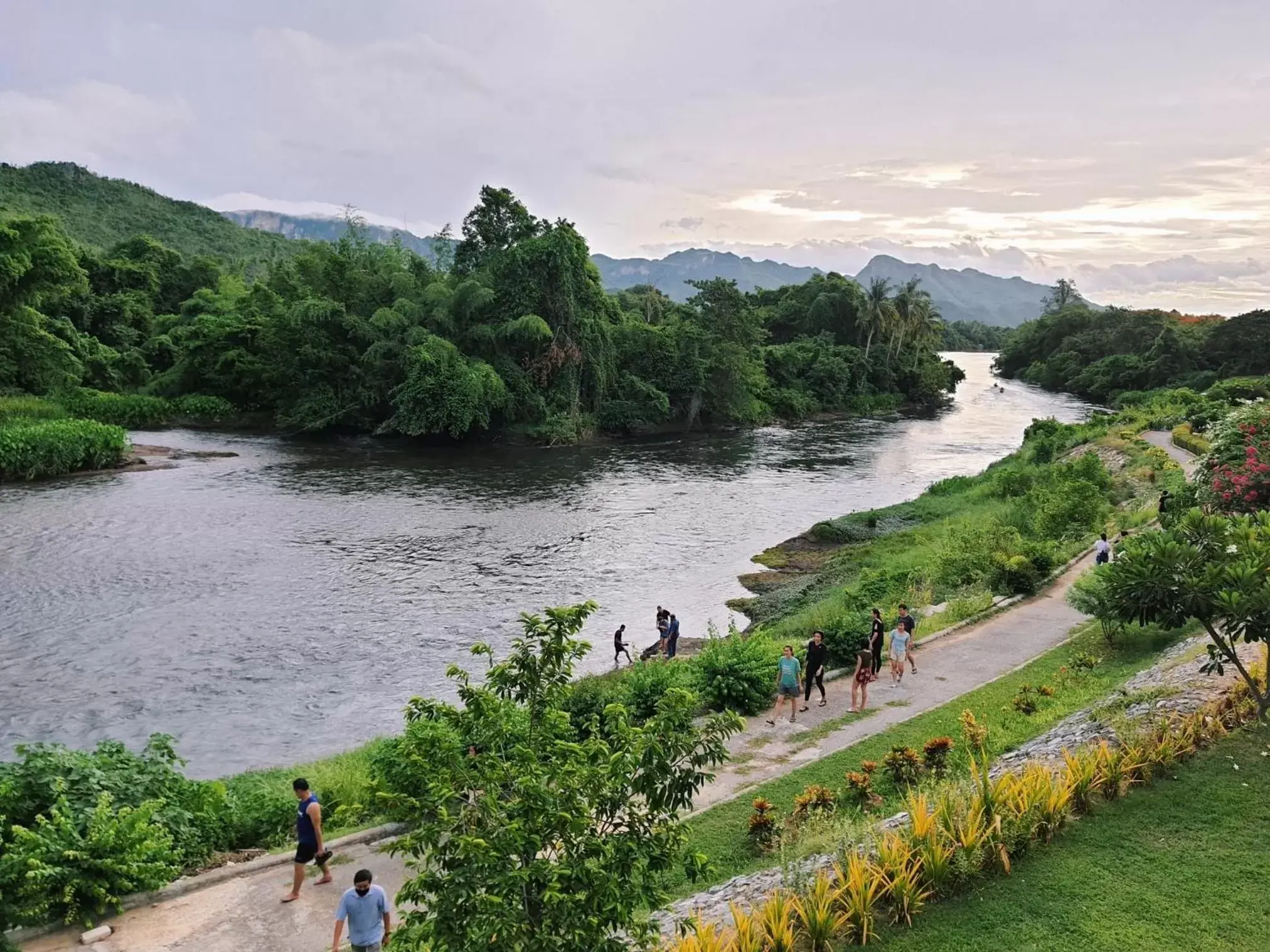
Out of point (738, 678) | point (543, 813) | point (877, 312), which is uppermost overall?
point (877, 312)

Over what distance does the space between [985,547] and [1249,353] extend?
76894 millimetres

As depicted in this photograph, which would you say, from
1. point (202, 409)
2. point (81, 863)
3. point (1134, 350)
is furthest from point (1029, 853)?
point (1134, 350)

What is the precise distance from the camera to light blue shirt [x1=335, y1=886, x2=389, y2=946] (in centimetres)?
820

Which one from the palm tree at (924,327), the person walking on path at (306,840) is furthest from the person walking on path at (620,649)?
the palm tree at (924,327)

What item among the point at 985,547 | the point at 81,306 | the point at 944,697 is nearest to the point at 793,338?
the point at 81,306

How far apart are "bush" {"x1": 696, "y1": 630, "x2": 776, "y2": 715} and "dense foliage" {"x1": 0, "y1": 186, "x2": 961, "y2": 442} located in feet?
131

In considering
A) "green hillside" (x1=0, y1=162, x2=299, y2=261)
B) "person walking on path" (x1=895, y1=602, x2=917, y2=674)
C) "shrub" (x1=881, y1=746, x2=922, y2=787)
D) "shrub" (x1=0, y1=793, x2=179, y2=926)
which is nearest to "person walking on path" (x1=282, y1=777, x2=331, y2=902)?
"shrub" (x1=0, y1=793, x2=179, y2=926)

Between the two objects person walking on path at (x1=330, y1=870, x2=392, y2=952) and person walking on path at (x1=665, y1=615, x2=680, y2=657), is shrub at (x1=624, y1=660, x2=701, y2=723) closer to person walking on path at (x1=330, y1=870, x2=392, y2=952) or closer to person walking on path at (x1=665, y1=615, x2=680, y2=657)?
person walking on path at (x1=665, y1=615, x2=680, y2=657)

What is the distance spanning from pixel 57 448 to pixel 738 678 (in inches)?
1503

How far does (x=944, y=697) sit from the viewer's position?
15617mm

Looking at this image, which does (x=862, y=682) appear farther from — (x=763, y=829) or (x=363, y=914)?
(x=363, y=914)

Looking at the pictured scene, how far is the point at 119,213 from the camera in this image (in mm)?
122688

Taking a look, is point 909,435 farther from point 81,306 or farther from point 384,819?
point 81,306

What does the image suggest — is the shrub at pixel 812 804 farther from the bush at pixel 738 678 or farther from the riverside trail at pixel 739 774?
the bush at pixel 738 678
